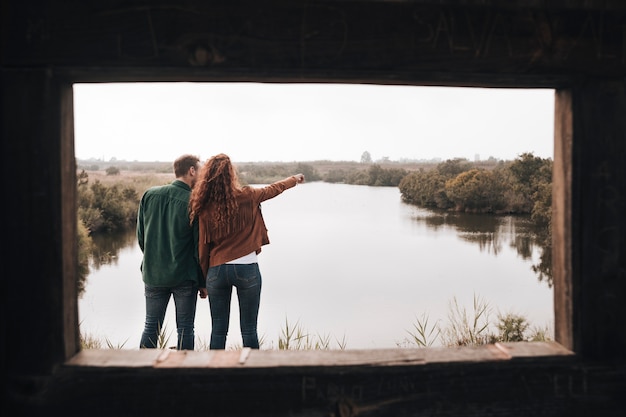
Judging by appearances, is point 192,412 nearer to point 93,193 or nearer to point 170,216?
point 170,216

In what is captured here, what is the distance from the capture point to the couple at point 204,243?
3195 millimetres

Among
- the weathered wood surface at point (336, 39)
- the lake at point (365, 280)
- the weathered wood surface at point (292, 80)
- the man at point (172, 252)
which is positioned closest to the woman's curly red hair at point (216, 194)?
the man at point (172, 252)

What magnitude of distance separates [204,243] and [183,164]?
0.52 meters

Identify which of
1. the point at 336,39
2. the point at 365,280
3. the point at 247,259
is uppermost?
the point at 336,39

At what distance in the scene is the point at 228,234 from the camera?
10.5 feet

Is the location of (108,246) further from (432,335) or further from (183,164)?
(183,164)

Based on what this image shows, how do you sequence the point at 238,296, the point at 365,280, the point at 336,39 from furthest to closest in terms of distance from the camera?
the point at 365,280 < the point at 238,296 < the point at 336,39

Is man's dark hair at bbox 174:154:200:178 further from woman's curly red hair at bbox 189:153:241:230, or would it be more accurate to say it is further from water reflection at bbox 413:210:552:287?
water reflection at bbox 413:210:552:287

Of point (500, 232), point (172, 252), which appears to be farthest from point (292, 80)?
point (500, 232)

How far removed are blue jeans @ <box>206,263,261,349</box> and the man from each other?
168 mm

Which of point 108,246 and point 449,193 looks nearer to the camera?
point 108,246

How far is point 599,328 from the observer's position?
2047 mm

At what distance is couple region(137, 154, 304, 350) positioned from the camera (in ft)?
10.5

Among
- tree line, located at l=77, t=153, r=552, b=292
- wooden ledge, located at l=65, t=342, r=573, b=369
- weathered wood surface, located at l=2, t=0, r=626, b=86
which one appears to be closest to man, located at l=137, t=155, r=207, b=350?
wooden ledge, located at l=65, t=342, r=573, b=369
